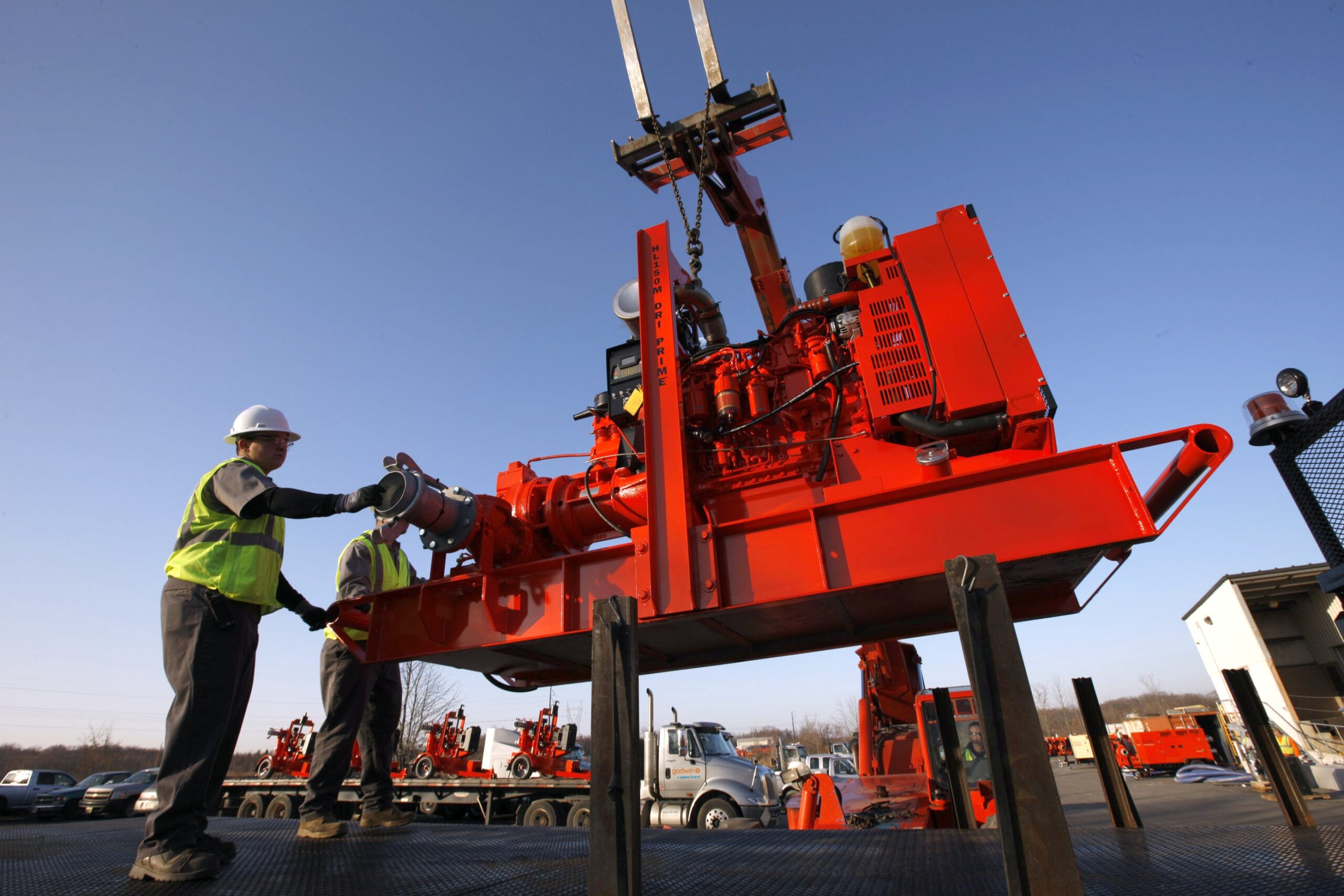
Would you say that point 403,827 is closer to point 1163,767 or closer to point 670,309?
point 670,309

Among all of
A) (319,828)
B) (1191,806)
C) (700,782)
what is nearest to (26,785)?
(700,782)

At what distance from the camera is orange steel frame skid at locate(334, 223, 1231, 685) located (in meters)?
3.52

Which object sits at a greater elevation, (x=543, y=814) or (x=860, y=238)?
(x=860, y=238)

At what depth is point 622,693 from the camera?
202 centimetres

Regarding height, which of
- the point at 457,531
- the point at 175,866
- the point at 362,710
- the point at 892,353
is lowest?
the point at 175,866

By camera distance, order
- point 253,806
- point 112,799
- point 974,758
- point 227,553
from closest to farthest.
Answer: point 227,553 → point 974,758 → point 253,806 → point 112,799

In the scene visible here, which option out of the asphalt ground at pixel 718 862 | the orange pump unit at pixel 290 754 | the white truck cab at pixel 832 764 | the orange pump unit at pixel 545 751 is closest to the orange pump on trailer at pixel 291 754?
the orange pump unit at pixel 290 754

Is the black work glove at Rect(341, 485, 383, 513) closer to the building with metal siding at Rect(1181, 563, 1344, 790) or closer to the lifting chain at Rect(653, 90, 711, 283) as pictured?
the lifting chain at Rect(653, 90, 711, 283)

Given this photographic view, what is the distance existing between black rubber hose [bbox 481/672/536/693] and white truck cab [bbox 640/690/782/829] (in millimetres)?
8723

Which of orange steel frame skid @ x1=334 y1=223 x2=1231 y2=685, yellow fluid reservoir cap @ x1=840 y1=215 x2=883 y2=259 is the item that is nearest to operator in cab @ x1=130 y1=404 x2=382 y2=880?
orange steel frame skid @ x1=334 y1=223 x2=1231 y2=685

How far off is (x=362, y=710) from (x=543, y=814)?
12495 millimetres

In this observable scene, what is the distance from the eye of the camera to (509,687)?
550cm

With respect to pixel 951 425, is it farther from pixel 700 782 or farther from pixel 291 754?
pixel 291 754

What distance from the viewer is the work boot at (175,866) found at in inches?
106
